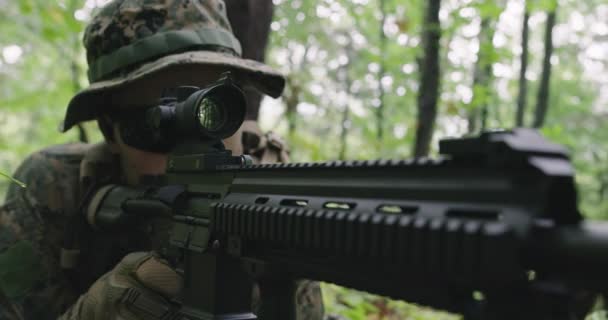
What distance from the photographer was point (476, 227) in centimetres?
89

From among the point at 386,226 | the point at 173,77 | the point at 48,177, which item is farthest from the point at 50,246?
the point at 386,226

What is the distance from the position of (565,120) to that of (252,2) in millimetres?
13297

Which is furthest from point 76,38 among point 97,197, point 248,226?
point 248,226

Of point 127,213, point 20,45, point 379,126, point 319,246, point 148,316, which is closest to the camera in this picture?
point 319,246

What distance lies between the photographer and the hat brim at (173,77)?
2256 millimetres

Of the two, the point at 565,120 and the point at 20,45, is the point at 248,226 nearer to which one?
the point at 20,45

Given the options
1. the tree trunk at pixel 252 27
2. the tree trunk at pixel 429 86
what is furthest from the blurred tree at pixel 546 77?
the tree trunk at pixel 252 27

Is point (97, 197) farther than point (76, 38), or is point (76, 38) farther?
point (76, 38)

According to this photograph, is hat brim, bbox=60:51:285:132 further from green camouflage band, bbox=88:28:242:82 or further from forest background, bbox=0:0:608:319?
forest background, bbox=0:0:608:319

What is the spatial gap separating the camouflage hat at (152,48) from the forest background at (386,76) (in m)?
0.94

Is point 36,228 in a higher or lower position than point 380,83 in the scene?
lower

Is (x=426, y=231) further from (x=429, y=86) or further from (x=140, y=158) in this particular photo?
(x=429, y=86)

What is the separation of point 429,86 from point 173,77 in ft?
7.50

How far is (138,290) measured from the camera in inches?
72.4
